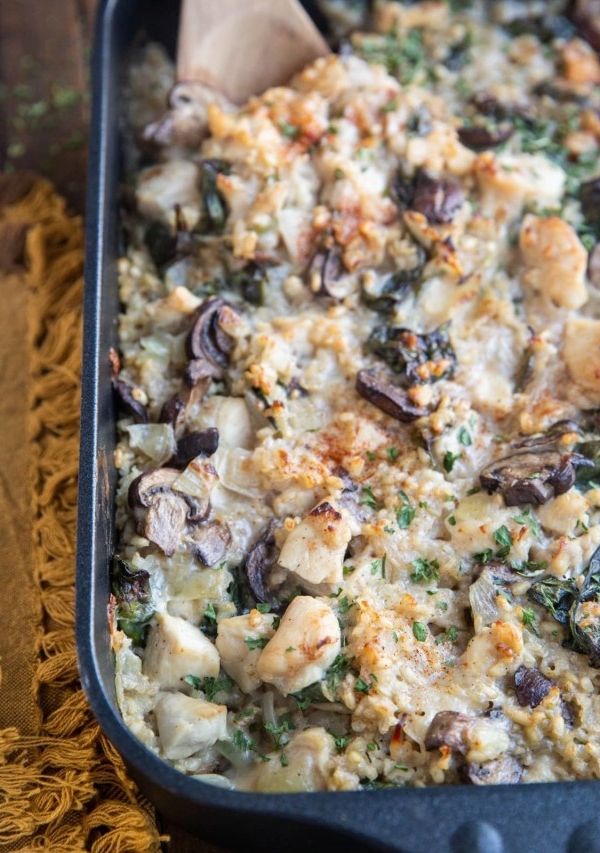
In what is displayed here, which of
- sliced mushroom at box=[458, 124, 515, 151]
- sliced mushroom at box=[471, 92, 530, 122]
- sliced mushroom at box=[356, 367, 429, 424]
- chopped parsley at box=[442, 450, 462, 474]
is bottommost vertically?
chopped parsley at box=[442, 450, 462, 474]

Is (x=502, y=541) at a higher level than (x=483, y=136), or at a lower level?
lower

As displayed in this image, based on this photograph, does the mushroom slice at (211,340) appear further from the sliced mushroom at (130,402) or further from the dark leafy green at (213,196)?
the dark leafy green at (213,196)

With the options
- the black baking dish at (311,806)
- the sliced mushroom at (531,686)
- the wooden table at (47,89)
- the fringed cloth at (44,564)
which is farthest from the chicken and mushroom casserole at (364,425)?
the wooden table at (47,89)

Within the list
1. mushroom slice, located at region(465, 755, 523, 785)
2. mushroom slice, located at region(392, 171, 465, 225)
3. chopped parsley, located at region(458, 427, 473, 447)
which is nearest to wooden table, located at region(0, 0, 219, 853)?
mushroom slice, located at region(392, 171, 465, 225)

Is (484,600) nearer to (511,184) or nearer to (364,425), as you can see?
(364,425)

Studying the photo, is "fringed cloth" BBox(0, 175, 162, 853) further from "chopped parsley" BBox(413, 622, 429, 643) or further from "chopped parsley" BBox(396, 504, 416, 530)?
"chopped parsley" BBox(396, 504, 416, 530)

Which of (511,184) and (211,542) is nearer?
(211,542)

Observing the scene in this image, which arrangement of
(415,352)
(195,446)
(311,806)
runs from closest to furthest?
(311,806) < (195,446) < (415,352)

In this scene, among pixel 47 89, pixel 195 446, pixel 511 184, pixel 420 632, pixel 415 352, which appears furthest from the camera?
pixel 47 89

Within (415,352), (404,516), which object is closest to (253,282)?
(415,352)
